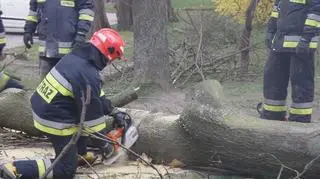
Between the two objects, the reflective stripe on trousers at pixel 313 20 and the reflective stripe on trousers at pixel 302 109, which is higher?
the reflective stripe on trousers at pixel 313 20

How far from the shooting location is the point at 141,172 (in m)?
4.73

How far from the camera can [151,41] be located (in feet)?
26.9

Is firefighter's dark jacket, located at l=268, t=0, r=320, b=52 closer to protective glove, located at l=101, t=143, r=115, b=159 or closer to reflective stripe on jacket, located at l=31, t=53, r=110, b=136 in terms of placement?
protective glove, located at l=101, t=143, r=115, b=159

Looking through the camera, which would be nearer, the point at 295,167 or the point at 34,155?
the point at 295,167

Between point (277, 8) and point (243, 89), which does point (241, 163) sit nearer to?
point (277, 8)

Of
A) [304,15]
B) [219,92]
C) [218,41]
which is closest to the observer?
[219,92]

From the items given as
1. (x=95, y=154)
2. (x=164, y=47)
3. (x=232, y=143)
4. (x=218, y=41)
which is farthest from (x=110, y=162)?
(x=218, y=41)

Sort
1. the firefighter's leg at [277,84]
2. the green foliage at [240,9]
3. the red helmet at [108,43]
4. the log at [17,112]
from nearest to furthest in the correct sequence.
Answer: the red helmet at [108,43] → the log at [17,112] → the firefighter's leg at [277,84] → the green foliage at [240,9]

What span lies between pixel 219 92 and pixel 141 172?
2.89 ft

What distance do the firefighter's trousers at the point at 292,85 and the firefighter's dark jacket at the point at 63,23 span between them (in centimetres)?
198

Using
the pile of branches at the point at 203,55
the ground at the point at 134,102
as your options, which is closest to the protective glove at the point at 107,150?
the ground at the point at 134,102

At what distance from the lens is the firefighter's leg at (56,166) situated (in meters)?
4.39

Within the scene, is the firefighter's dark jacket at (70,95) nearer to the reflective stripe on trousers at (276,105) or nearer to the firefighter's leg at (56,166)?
the firefighter's leg at (56,166)

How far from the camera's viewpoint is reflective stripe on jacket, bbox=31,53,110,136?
171 inches
